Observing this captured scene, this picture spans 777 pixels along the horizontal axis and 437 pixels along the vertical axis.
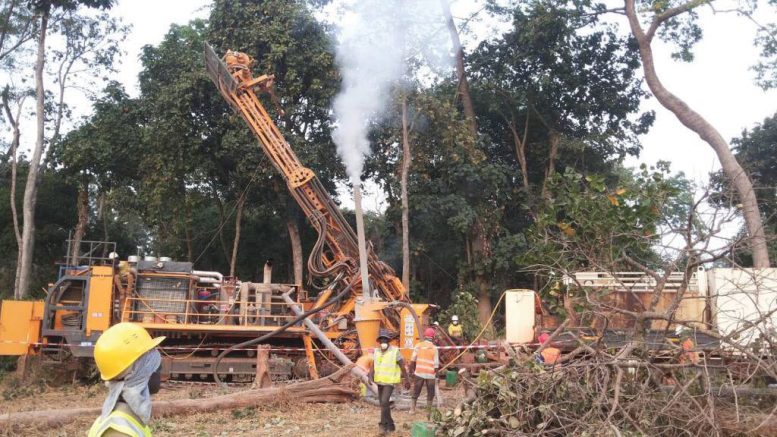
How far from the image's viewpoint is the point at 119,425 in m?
3.05

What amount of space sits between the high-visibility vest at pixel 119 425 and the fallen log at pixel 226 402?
258 inches

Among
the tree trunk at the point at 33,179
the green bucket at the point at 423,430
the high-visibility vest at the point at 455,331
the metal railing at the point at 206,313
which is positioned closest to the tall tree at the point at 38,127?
the tree trunk at the point at 33,179

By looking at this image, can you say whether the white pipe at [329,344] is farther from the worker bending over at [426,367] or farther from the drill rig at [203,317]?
the worker bending over at [426,367]

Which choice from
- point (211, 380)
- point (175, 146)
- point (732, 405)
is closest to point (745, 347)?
point (732, 405)

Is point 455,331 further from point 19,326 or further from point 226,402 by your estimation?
point 19,326

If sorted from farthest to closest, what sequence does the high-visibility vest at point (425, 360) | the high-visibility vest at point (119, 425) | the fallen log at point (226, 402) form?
the high-visibility vest at point (425, 360), the fallen log at point (226, 402), the high-visibility vest at point (119, 425)

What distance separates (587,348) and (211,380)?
9282 millimetres

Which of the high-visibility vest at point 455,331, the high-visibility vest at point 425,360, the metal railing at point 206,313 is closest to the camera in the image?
the high-visibility vest at point 425,360

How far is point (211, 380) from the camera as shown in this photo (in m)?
14.2

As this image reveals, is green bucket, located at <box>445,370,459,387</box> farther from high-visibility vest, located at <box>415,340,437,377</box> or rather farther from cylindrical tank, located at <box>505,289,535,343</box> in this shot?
high-visibility vest, located at <box>415,340,437,377</box>

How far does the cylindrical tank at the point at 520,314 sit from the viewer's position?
539 inches

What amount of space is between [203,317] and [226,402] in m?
4.05

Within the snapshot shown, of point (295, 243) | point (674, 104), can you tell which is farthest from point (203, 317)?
point (674, 104)

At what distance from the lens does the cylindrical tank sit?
13695 millimetres
